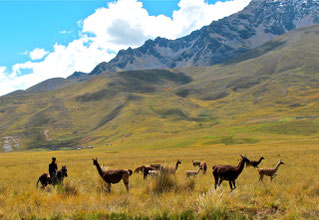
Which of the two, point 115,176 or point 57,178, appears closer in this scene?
point 115,176

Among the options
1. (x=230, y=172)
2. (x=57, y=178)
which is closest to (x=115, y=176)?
(x=57, y=178)

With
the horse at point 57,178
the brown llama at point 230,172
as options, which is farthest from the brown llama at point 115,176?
the brown llama at point 230,172

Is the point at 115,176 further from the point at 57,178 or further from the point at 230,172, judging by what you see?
the point at 230,172

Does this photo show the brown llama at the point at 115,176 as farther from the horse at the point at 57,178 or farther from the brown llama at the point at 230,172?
the brown llama at the point at 230,172

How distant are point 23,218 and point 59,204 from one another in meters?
1.67

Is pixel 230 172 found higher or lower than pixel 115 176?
lower

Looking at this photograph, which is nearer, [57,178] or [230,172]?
[230,172]

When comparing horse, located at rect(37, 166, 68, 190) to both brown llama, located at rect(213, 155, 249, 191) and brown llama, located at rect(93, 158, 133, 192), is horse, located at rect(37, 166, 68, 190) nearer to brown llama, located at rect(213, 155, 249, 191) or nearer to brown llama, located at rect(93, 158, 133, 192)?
brown llama, located at rect(93, 158, 133, 192)

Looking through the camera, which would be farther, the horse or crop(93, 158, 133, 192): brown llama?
the horse

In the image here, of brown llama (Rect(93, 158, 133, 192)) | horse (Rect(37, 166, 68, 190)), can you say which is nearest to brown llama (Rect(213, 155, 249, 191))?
brown llama (Rect(93, 158, 133, 192))

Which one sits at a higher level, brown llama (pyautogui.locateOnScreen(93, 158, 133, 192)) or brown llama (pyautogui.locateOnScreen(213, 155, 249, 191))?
brown llama (pyautogui.locateOnScreen(93, 158, 133, 192))

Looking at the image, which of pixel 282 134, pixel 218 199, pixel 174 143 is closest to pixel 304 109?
pixel 282 134

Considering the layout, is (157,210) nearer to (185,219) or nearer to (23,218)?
(185,219)

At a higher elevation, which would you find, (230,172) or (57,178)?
(57,178)
